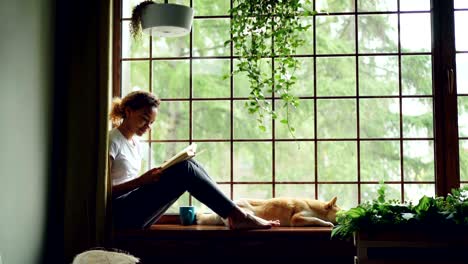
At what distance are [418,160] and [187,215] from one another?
142 cm

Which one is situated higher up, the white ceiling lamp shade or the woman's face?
the white ceiling lamp shade

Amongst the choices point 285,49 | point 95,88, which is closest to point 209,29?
point 285,49

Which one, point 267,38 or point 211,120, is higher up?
point 267,38

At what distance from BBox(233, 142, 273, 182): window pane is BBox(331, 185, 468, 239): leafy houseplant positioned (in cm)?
97

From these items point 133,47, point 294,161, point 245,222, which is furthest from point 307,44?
point 245,222

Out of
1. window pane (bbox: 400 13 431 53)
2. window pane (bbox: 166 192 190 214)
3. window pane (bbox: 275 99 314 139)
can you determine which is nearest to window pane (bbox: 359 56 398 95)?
window pane (bbox: 400 13 431 53)

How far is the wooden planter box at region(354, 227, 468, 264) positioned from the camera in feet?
9.25

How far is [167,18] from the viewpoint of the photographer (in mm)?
3543

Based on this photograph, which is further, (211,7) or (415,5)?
(211,7)

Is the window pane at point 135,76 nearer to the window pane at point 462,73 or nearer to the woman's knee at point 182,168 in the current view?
the woman's knee at point 182,168

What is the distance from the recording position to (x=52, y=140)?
353cm

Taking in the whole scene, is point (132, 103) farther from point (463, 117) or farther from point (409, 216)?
point (463, 117)

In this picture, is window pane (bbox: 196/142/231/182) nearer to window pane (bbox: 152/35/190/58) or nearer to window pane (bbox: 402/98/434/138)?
window pane (bbox: 152/35/190/58)

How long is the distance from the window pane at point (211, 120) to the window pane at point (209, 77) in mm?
59
